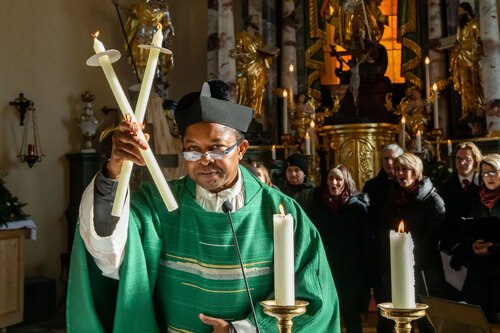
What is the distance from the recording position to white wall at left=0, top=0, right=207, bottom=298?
8.79 metres

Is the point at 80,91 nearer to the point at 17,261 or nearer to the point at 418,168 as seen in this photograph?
the point at 17,261

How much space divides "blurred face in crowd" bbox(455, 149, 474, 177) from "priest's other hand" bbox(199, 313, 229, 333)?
10.8ft

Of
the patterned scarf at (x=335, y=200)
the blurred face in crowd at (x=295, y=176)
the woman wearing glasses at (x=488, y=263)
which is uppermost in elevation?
the blurred face in crowd at (x=295, y=176)

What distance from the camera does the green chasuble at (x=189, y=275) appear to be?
207cm

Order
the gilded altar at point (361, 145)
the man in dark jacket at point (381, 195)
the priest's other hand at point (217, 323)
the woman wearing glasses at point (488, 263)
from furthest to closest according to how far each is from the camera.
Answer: the gilded altar at point (361, 145)
the man in dark jacket at point (381, 195)
the woman wearing glasses at point (488, 263)
the priest's other hand at point (217, 323)

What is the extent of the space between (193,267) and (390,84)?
917 centimetres

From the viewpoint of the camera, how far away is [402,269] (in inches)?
55.6

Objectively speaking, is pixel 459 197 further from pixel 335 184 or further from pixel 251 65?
pixel 251 65

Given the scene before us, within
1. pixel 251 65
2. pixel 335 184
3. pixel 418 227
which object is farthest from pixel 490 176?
pixel 251 65

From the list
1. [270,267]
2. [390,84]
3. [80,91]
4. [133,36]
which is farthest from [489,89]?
[270,267]

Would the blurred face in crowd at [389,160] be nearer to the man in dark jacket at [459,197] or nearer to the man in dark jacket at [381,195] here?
the man in dark jacket at [381,195]

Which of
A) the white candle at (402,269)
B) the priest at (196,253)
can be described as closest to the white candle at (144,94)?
the priest at (196,253)

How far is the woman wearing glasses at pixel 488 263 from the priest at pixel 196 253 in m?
2.22

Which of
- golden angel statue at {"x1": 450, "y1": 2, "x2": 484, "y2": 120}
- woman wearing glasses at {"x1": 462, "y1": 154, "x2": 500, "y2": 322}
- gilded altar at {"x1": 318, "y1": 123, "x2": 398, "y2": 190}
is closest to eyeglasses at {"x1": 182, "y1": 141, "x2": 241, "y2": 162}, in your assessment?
woman wearing glasses at {"x1": 462, "y1": 154, "x2": 500, "y2": 322}
